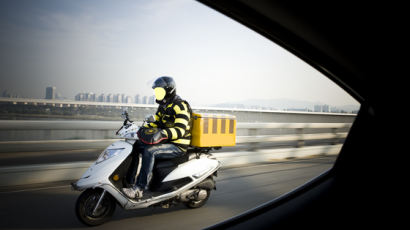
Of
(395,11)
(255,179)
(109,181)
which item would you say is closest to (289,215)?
(395,11)

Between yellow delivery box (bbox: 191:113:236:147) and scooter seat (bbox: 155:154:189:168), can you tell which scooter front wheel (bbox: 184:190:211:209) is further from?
yellow delivery box (bbox: 191:113:236:147)

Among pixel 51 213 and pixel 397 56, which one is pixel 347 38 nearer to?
pixel 397 56

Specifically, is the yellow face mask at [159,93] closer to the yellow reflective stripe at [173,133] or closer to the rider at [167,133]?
the rider at [167,133]

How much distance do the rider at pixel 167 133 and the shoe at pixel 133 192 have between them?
0.04 feet

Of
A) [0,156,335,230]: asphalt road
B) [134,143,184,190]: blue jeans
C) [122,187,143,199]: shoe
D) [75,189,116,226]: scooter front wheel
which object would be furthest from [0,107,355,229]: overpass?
[134,143,184,190]: blue jeans

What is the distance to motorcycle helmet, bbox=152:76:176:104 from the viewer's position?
149 inches

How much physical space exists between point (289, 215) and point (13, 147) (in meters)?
4.40

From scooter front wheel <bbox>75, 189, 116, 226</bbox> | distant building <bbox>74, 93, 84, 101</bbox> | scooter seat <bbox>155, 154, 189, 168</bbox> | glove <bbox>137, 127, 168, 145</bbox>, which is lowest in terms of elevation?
scooter front wheel <bbox>75, 189, 116, 226</bbox>

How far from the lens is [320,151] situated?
8391 millimetres

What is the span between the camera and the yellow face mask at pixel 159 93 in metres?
3.78

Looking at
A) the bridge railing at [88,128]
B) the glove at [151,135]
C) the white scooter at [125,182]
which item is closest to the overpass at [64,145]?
the bridge railing at [88,128]

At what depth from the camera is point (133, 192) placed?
3.51 meters

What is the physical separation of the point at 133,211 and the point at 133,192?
0.33 metres

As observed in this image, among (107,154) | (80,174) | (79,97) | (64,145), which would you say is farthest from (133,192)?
(79,97)
